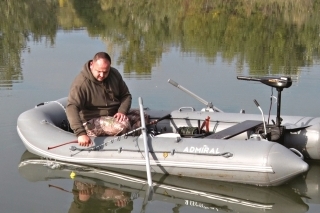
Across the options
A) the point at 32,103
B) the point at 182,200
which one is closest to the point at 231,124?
the point at 182,200

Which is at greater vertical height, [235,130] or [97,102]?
[97,102]

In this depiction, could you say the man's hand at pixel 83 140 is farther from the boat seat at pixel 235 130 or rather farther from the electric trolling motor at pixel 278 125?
the electric trolling motor at pixel 278 125

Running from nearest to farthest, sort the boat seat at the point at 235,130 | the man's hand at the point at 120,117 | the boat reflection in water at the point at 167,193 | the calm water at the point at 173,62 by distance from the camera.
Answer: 1. the boat reflection in water at the point at 167,193
2. the calm water at the point at 173,62
3. the boat seat at the point at 235,130
4. the man's hand at the point at 120,117

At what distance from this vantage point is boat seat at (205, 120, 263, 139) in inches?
208

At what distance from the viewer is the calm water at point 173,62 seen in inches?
196

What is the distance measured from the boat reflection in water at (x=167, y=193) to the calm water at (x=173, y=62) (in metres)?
0.02

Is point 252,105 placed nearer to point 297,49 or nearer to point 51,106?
point 51,106

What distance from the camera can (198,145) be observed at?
511cm

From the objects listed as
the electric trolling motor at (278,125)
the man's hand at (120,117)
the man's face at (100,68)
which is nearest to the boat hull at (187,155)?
the man's hand at (120,117)

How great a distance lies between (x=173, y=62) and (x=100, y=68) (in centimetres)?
571

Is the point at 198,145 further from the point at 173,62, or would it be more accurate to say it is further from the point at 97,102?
the point at 173,62

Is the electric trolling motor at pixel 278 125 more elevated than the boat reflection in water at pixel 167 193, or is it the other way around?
the electric trolling motor at pixel 278 125

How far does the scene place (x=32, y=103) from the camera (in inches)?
316

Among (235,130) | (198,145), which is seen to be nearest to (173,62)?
(235,130)
